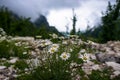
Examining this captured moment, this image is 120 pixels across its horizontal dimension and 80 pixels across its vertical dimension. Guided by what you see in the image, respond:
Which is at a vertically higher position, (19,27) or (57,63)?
(19,27)

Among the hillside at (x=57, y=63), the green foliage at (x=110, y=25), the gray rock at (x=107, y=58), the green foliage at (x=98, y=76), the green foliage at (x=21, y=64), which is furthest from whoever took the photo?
the green foliage at (x=110, y=25)

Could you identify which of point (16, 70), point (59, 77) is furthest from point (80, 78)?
point (16, 70)

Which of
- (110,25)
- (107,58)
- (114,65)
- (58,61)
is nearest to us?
(58,61)

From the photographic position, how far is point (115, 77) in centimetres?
838

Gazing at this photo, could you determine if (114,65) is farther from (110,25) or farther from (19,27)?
(110,25)

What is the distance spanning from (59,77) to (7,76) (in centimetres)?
139

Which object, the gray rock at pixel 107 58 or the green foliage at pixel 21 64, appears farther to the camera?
the gray rock at pixel 107 58

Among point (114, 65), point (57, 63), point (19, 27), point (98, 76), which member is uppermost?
point (19, 27)

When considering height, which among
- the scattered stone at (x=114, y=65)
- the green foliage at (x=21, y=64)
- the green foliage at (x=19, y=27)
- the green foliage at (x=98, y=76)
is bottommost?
the green foliage at (x=98, y=76)

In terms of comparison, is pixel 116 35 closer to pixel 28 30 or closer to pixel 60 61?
pixel 28 30

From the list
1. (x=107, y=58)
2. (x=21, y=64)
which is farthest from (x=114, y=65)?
(x=21, y=64)

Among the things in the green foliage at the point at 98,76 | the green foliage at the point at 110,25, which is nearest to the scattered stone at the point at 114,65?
the green foliage at the point at 98,76

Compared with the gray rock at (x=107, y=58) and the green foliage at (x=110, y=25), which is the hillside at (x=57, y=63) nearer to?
the gray rock at (x=107, y=58)

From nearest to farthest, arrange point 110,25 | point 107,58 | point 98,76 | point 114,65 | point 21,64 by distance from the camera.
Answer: point 98,76, point 21,64, point 114,65, point 107,58, point 110,25
